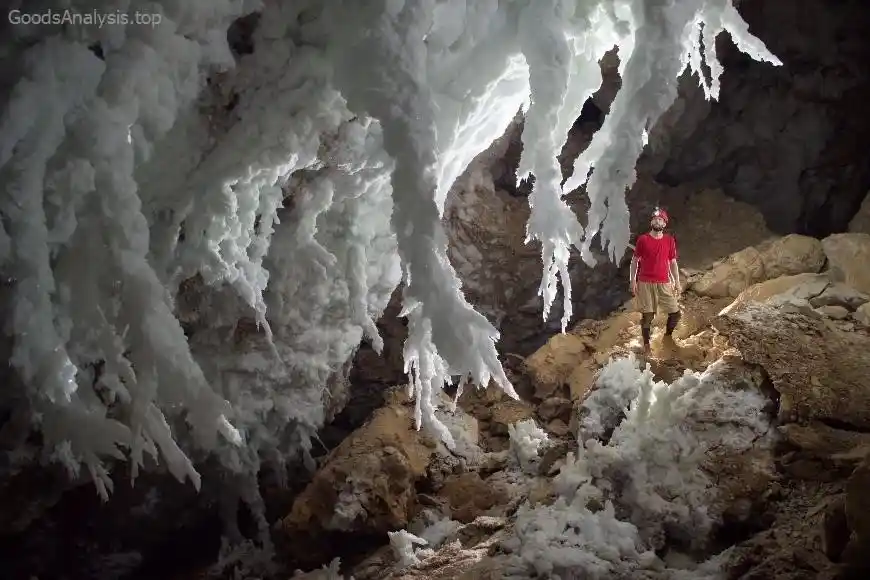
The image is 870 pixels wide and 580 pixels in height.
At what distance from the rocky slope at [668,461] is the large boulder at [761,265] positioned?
16mm

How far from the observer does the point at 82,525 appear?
5820mm

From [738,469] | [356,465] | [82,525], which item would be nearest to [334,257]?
[356,465]

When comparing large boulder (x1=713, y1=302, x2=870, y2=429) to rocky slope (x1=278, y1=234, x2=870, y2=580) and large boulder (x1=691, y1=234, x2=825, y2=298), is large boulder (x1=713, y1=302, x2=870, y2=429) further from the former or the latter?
large boulder (x1=691, y1=234, x2=825, y2=298)

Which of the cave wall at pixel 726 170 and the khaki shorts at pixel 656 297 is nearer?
the khaki shorts at pixel 656 297

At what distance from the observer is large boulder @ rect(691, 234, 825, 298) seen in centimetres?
542

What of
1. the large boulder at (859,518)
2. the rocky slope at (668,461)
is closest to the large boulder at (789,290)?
the rocky slope at (668,461)

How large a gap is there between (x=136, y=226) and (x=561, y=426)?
168 inches

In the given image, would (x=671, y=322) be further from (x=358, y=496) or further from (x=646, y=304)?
(x=358, y=496)

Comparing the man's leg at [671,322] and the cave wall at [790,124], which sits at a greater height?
the cave wall at [790,124]

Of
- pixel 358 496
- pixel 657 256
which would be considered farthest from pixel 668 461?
pixel 358 496

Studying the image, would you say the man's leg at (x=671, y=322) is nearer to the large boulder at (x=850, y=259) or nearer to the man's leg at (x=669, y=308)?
the man's leg at (x=669, y=308)

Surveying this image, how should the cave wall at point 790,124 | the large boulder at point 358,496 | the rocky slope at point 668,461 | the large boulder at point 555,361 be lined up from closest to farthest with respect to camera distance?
the rocky slope at point 668,461 → the large boulder at point 358,496 → the large boulder at point 555,361 → the cave wall at point 790,124

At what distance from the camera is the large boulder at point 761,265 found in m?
5.42

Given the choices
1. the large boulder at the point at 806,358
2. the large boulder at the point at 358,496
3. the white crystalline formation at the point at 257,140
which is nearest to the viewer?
the white crystalline formation at the point at 257,140
